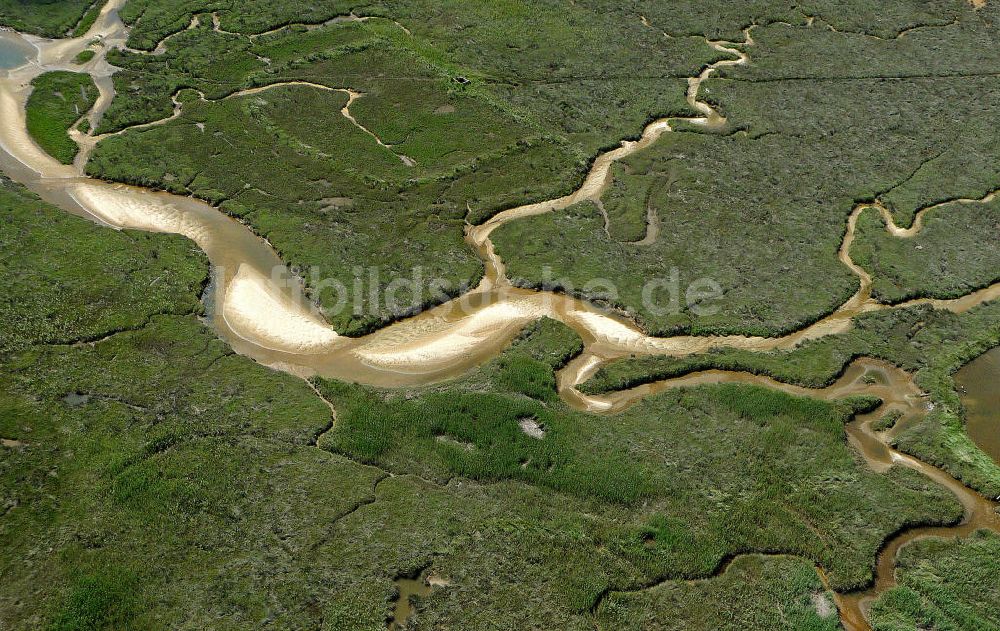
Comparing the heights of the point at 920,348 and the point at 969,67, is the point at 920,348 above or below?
below

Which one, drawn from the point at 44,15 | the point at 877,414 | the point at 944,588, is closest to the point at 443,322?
the point at 877,414

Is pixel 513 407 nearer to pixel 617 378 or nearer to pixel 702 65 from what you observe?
pixel 617 378

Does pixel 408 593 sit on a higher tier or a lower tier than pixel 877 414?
lower

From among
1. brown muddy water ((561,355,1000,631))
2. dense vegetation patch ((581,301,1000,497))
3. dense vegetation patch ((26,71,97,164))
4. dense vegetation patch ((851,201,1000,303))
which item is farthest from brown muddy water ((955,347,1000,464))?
dense vegetation patch ((26,71,97,164))

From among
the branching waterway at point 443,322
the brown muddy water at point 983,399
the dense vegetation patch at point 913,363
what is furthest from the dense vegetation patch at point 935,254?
the brown muddy water at point 983,399

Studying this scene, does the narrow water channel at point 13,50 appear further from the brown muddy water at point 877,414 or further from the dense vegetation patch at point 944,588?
the dense vegetation patch at point 944,588

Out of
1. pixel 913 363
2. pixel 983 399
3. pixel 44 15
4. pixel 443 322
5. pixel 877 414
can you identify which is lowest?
pixel 443 322

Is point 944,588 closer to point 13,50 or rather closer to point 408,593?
point 408,593

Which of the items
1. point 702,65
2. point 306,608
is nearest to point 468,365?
point 306,608
